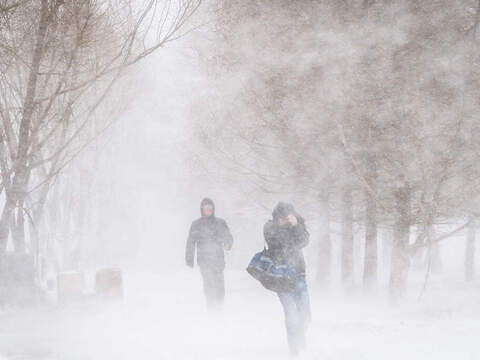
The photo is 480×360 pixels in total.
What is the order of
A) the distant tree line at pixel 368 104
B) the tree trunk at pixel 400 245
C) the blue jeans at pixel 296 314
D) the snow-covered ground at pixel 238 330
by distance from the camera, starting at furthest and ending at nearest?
1. the tree trunk at pixel 400 245
2. the distant tree line at pixel 368 104
3. the snow-covered ground at pixel 238 330
4. the blue jeans at pixel 296 314

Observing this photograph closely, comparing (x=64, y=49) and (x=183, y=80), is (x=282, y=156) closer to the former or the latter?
(x=64, y=49)

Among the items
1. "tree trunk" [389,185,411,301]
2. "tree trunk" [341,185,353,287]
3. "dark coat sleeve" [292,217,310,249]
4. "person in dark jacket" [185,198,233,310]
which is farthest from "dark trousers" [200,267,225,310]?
"tree trunk" [341,185,353,287]

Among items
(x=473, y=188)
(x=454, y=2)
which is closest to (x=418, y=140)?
(x=473, y=188)

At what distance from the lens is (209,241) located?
9.09m

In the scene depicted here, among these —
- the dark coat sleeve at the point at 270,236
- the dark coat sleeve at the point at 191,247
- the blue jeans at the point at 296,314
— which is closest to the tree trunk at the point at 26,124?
the dark coat sleeve at the point at 191,247

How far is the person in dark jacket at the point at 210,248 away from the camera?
9047mm

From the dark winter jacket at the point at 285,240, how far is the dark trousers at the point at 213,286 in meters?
3.14

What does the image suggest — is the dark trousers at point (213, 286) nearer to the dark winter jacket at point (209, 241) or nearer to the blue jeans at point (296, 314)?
the dark winter jacket at point (209, 241)

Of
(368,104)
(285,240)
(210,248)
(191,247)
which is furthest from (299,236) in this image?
(368,104)

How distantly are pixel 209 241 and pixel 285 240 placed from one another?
10.4 feet

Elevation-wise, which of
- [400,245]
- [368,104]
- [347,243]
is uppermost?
[368,104]

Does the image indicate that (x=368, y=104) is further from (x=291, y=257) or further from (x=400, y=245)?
(x=291, y=257)

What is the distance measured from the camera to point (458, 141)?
368 inches

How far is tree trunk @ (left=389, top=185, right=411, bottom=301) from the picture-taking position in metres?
9.96
